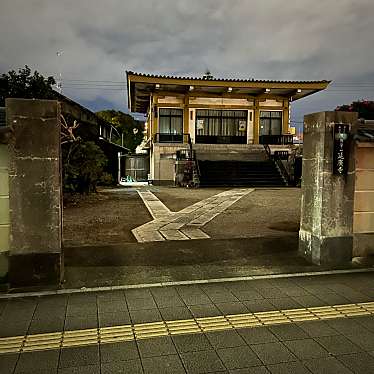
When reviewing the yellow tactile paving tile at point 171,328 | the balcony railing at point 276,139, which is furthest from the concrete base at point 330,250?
the balcony railing at point 276,139

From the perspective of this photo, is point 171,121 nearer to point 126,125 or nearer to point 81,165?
point 81,165

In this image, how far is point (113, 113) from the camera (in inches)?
1738

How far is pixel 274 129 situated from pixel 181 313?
85.8ft

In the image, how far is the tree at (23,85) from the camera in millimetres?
13318

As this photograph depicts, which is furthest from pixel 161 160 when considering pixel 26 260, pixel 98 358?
pixel 98 358

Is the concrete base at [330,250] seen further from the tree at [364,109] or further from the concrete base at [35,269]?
the tree at [364,109]

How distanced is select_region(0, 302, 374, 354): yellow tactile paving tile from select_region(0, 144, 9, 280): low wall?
1.54 metres

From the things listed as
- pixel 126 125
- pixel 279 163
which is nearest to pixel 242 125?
pixel 279 163

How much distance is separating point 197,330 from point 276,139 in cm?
2600

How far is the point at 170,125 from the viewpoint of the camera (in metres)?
26.8

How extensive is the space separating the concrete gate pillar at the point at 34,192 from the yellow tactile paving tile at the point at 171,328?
140 cm

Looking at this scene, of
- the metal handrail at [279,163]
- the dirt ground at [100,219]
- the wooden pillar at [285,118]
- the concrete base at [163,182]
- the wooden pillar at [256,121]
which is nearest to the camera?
the dirt ground at [100,219]

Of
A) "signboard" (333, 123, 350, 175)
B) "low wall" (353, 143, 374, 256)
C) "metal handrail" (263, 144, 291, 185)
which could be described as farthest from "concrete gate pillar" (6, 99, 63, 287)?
"metal handrail" (263, 144, 291, 185)

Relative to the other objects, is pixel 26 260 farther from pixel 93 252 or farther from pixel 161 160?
pixel 161 160
